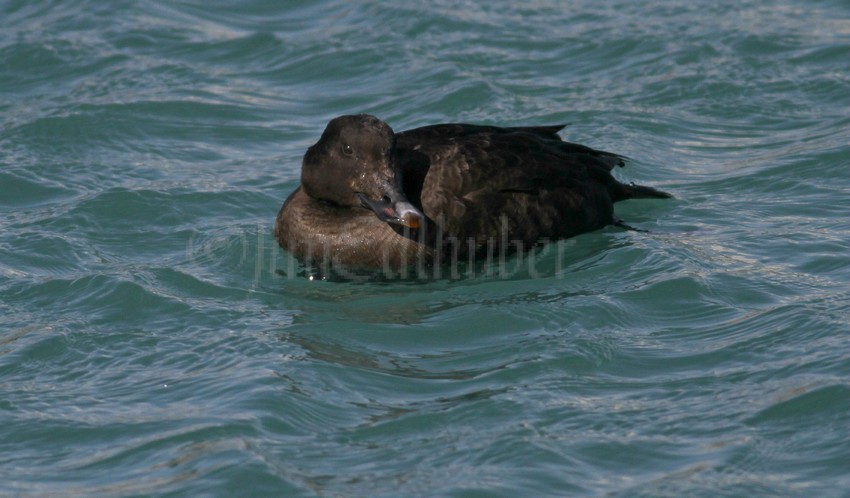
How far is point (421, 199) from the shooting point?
741cm

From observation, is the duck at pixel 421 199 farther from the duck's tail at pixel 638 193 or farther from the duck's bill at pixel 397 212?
the duck's tail at pixel 638 193

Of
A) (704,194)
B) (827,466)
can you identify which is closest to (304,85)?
(704,194)

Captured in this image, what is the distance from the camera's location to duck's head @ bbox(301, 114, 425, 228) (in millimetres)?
7164

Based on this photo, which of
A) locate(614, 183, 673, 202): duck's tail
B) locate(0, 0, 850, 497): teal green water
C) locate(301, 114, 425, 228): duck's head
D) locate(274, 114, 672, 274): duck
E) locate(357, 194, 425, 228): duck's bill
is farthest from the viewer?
locate(614, 183, 673, 202): duck's tail

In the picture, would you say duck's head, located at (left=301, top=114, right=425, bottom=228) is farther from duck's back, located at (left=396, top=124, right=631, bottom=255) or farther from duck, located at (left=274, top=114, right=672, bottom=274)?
duck's back, located at (left=396, top=124, right=631, bottom=255)

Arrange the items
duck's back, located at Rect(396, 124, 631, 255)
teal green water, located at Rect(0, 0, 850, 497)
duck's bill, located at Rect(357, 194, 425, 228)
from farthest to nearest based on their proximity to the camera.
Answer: duck's back, located at Rect(396, 124, 631, 255) → duck's bill, located at Rect(357, 194, 425, 228) → teal green water, located at Rect(0, 0, 850, 497)

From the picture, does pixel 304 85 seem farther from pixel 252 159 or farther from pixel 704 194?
pixel 704 194

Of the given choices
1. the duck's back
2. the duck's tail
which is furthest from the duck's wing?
the duck's tail

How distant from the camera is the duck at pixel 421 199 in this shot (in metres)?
7.31

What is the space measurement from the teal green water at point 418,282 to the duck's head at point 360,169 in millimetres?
482

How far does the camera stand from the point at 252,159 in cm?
963

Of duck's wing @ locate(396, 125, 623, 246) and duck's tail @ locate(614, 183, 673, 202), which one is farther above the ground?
duck's wing @ locate(396, 125, 623, 246)

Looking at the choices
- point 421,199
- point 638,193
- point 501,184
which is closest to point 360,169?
point 421,199

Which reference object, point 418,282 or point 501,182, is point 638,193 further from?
point 418,282
